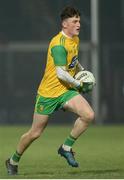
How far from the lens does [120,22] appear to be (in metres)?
22.2

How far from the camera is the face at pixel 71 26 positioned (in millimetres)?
11055

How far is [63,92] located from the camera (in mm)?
11023

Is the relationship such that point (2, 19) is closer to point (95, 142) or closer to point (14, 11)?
point (14, 11)

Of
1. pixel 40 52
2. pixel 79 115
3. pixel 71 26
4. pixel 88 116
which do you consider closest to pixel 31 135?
pixel 79 115

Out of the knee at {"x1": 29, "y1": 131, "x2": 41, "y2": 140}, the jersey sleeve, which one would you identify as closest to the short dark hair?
the jersey sleeve

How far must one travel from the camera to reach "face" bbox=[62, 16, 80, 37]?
11055 millimetres

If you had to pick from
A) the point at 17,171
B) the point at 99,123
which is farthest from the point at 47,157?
the point at 99,123

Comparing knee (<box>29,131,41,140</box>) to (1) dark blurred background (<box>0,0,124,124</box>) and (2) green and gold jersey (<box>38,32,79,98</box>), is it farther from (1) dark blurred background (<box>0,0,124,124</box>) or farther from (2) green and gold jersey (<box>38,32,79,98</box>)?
(1) dark blurred background (<box>0,0,124,124</box>)

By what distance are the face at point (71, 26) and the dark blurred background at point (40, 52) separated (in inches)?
429

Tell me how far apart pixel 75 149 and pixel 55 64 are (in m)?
4.57

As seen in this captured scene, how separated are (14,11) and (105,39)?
89.5 inches

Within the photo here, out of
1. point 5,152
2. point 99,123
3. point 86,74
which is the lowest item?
point 99,123

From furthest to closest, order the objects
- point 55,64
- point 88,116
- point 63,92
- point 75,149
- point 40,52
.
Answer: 1. point 40,52
2. point 75,149
3. point 63,92
4. point 55,64
5. point 88,116

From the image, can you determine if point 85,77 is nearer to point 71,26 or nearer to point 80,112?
point 80,112
